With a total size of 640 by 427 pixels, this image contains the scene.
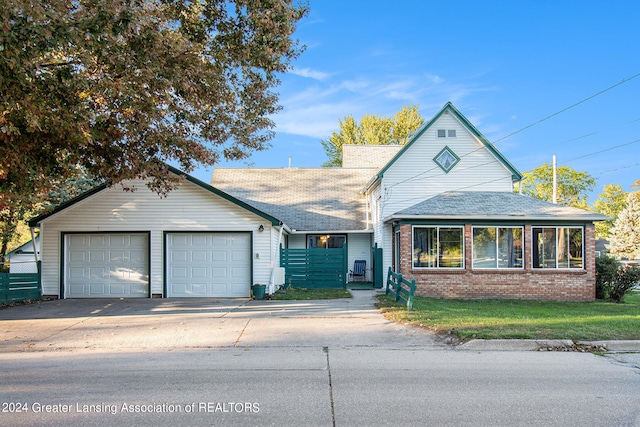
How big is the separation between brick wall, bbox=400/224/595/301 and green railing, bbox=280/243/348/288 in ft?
8.92

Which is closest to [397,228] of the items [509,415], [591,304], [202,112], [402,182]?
[402,182]

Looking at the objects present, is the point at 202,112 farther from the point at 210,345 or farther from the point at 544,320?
the point at 544,320

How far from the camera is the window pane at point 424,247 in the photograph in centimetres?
1794

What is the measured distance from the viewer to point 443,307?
559 inches

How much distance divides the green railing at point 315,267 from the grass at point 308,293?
379 mm

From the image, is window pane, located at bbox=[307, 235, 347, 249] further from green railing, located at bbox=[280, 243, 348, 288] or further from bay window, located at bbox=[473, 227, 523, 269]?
bay window, located at bbox=[473, 227, 523, 269]

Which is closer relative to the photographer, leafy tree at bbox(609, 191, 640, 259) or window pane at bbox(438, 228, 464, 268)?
window pane at bbox(438, 228, 464, 268)

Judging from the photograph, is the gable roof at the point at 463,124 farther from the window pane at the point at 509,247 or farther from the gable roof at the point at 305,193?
the window pane at the point at 509,247

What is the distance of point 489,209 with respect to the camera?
18234 mm

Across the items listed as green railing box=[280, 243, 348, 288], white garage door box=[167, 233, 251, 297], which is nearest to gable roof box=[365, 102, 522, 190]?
green railing box=[280, 243, 348, 288]

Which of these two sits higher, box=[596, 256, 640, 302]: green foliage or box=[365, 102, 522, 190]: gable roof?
box=[365, 102, 522, 190]: gable roof

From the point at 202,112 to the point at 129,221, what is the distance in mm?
5728

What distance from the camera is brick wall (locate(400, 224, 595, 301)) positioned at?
17688 millimetres

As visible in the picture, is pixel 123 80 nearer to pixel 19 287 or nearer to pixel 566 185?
pixel 19 287
